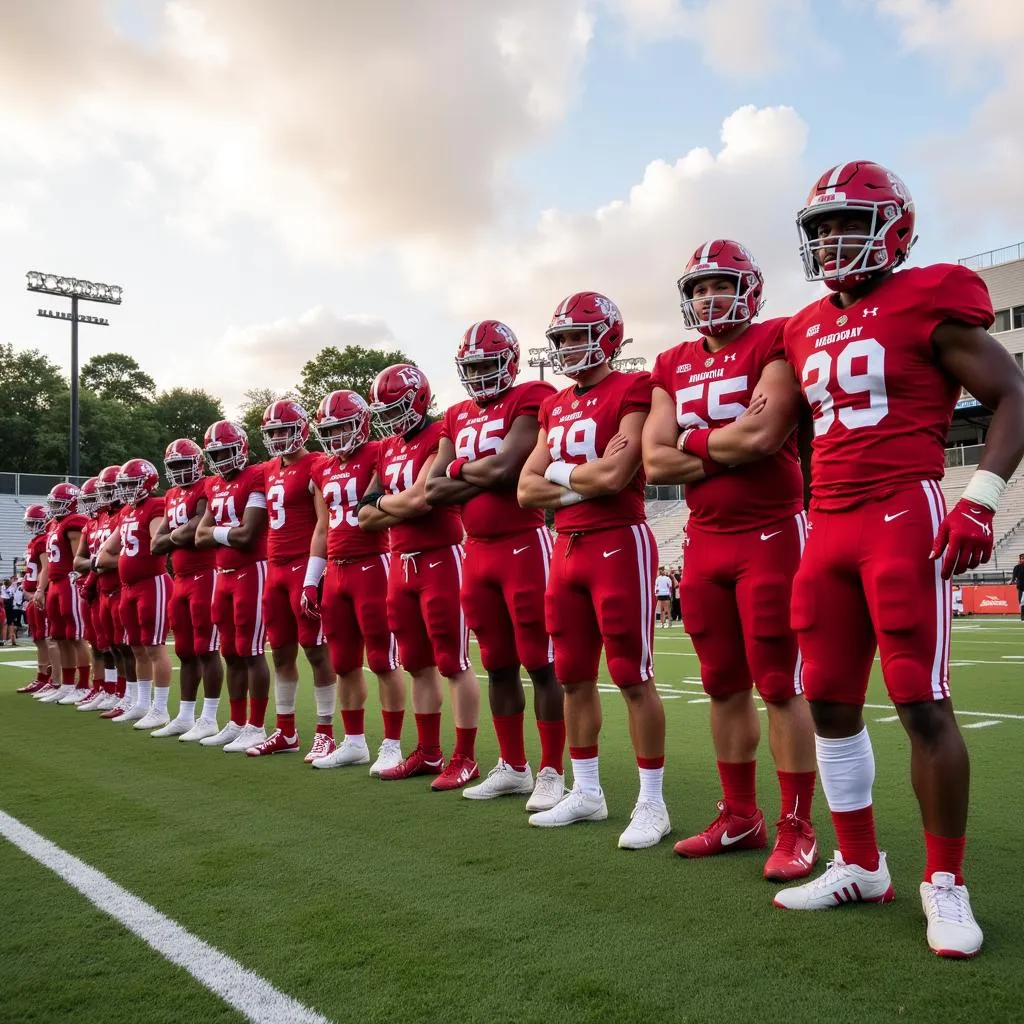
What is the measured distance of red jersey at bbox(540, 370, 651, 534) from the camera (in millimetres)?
4335

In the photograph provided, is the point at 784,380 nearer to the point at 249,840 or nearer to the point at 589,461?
the point at 589,461

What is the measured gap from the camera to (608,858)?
12.7 ft

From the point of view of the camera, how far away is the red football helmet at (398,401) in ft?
19.0

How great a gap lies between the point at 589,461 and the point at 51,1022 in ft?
9.43

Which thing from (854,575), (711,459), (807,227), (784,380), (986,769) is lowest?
(986,769)

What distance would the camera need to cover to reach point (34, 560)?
38.2ft

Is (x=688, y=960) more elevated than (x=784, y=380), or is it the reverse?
(x=784, y=380)

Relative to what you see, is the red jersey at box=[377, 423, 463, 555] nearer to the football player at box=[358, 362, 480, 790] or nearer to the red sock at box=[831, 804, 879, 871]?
the football player at box=[358, 362, 480, 790]

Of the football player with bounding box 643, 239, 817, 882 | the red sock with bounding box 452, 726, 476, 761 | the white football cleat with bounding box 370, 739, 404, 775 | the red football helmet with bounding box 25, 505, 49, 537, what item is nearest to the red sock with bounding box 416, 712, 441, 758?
the white football cleat with bounding box 370, 739, 404, 775

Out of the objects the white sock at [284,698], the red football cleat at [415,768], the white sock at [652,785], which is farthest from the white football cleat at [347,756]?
the white sock at [652,785]

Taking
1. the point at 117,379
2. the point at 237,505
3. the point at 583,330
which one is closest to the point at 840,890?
the point at 583,330

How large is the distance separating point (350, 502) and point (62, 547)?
593 cm

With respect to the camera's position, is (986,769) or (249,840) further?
(986,769)

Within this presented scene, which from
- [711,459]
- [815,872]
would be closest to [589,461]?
[711,459]
